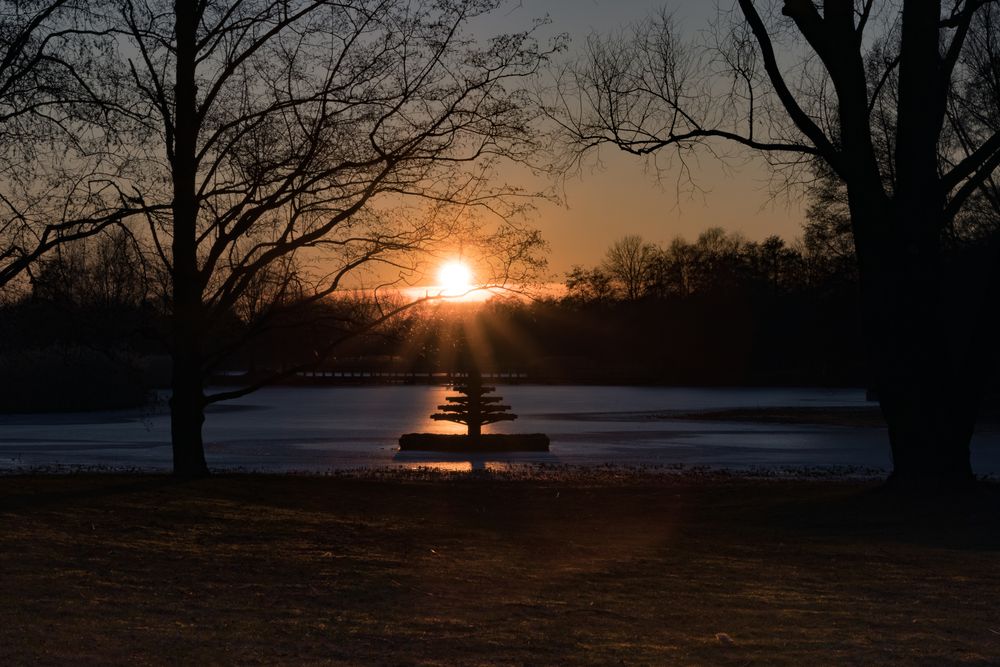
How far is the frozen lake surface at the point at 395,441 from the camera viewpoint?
73.2 feet

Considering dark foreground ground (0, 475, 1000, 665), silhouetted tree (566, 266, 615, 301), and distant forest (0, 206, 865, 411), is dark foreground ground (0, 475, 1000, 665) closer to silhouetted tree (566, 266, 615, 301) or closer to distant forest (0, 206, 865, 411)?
distant forest (0, 206, 865, 411)

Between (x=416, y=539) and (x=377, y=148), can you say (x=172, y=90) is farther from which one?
(x=416, y=539)

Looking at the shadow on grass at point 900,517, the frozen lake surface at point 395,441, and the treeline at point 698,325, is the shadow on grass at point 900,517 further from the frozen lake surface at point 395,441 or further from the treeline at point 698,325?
the treeline at point 698,325

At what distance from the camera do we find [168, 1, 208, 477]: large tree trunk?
15758 millimetres

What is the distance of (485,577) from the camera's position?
876cm

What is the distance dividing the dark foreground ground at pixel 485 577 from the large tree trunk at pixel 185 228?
6.51ft

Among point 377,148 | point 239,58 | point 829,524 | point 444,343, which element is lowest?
point 829,524

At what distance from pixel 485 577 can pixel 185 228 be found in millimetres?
8771

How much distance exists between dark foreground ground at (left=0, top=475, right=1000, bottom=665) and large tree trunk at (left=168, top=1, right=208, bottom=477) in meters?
1.98

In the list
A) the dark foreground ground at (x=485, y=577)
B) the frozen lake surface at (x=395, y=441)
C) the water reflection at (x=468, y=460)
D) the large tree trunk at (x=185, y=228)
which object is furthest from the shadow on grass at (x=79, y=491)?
the water reflection at (x=468, y=460)

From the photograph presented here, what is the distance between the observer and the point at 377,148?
15562 millimetres

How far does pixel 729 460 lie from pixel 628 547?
12547 millimetres

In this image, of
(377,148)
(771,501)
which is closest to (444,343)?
(377,148)

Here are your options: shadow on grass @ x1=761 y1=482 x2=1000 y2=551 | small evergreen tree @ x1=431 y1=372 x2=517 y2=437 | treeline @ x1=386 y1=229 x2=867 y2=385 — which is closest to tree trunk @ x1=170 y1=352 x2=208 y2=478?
shadow on grass @ x1=761 y1=482 x2=1000 y2=551
